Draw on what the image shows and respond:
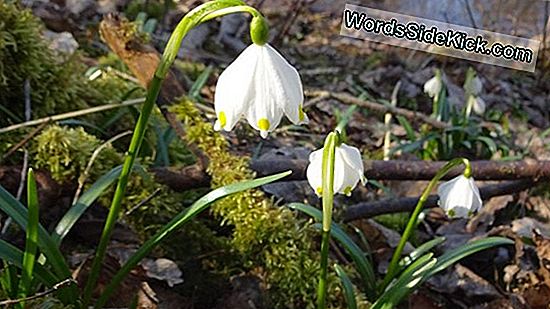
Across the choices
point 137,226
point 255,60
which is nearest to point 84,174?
point 137,226

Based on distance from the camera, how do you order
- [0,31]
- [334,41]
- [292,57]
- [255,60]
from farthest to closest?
[334,41], [292,57], [0,31], [255,60]

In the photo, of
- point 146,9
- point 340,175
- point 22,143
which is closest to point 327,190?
point 340,175

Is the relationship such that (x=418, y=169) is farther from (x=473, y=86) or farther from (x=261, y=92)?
(x=473, y=86)

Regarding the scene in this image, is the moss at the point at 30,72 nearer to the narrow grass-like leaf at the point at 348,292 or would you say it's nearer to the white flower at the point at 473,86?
the narrow grass-like leaf at the point at 348,292

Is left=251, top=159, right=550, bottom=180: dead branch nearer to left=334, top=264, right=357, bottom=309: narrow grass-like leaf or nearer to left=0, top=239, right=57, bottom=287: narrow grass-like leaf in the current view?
left=334, top=264, right=357, bottom=309: narrow grass-like leaf

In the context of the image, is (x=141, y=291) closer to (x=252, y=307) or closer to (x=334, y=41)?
(x=252, y=307)

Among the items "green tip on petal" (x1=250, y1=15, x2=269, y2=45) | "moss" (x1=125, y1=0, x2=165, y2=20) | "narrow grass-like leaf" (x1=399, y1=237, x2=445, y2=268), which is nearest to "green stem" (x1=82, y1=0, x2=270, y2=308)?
"green tip on petal" (x1=250, y1=15, x2=269, y2=45)
